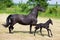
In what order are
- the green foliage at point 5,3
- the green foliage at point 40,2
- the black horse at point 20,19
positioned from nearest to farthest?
the black horse at point 20,19, the green foliage at point 40,2, the green foliage at point 5,3

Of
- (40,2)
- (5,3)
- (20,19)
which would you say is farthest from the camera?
(5,3)

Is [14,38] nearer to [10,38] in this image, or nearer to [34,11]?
[10,38]

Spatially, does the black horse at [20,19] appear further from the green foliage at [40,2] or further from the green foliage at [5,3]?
the green foliage at [5,3]

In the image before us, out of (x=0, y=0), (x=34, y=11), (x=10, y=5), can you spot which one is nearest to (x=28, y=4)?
(x=0, y=0)

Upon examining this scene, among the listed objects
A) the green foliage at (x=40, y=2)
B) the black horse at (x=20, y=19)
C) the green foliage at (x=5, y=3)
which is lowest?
the green foliage at (x=5, y=3)

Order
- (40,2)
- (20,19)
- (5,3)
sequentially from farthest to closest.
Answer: (5,3)
(40,2)
(20,19)

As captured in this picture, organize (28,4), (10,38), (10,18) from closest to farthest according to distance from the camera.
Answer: (10,38), (10,18), (28,4)

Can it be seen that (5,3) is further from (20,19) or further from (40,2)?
(20,19)

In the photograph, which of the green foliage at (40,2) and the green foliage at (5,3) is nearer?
the green foliage at (40,2)

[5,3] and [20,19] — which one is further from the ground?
[20,19]

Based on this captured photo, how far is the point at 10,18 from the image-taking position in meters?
14.3

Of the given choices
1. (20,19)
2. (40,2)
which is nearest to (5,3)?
(40,2)

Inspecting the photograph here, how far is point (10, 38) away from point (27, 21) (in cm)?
231

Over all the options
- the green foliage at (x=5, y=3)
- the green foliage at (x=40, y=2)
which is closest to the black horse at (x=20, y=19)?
the green foliage at (x=40, y=2)
